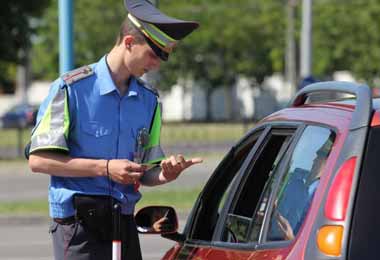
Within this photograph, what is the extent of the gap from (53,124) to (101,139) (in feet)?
0.78

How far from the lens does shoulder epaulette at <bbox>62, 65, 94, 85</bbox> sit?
471 centimetres

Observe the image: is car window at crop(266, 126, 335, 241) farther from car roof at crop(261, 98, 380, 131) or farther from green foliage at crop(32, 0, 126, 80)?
green foliage at crop(32, 0, 126, 80)

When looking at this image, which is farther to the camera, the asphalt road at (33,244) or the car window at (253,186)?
the asphalt road at (33,244)

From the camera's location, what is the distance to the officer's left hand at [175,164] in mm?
4466

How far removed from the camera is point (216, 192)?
5.08 meters

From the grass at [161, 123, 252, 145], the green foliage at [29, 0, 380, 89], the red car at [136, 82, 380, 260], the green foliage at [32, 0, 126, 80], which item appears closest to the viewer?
the red car at [136, 82, 380, 260]

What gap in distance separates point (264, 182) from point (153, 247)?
26.7 ft

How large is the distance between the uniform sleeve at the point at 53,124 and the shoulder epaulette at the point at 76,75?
0.12ft

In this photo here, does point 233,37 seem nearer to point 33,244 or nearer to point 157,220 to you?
point 33,244

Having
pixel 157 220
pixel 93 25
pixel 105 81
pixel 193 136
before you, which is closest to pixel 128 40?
pixel 105 81

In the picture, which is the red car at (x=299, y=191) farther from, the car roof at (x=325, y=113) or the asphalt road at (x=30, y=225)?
the asphalt road at (x=30, y=225)

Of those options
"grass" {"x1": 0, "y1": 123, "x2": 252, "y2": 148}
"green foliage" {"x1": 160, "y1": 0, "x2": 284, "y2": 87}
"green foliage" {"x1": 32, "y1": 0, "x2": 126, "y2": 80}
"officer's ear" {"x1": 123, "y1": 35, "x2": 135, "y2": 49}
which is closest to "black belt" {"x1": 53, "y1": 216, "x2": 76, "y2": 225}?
"officer's ear" {"x1": 123, "y1": 35, "x2": 135, "y2": 49}

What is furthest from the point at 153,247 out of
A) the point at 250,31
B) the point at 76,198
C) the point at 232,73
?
the point at 232,73

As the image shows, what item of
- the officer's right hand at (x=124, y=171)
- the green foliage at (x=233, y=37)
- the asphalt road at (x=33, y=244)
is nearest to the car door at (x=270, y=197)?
the officer's right hand at (x=124, y=171)
